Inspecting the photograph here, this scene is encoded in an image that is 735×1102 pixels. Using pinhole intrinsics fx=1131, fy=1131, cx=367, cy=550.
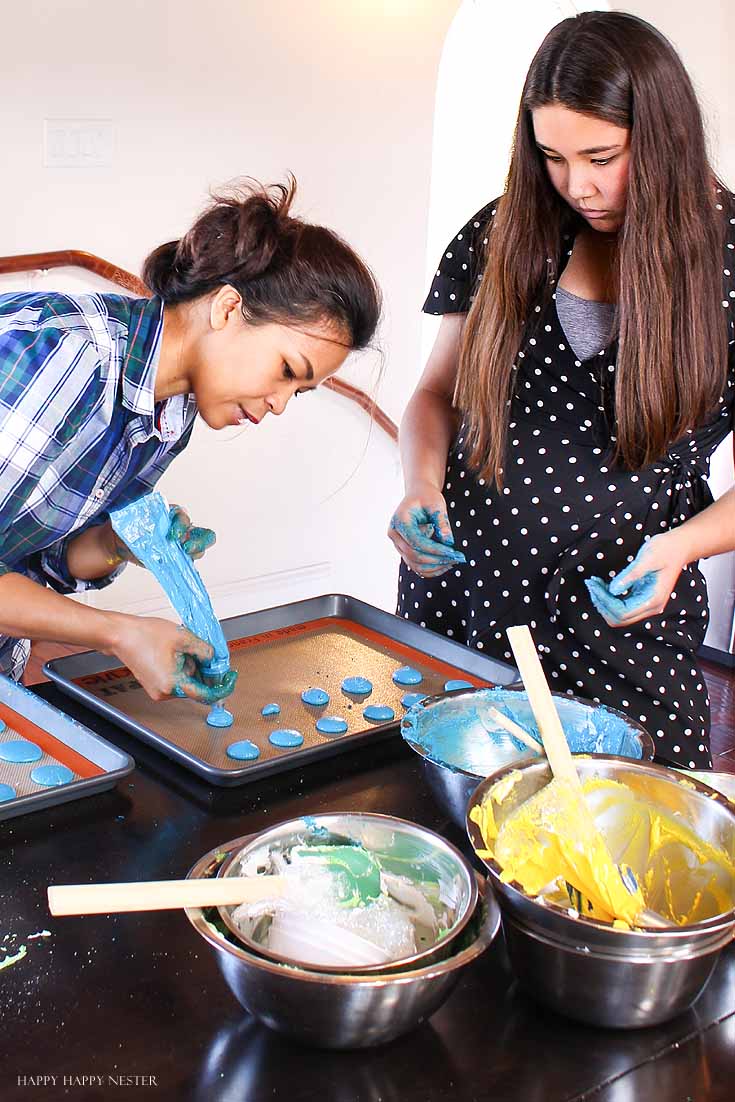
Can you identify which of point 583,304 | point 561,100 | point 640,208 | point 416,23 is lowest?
point 583,304

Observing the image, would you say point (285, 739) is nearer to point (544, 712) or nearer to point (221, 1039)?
point (544, 712)

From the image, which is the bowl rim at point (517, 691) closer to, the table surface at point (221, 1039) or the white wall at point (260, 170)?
the table surface at point (221, 1039)

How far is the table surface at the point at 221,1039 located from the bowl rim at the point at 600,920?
10cm

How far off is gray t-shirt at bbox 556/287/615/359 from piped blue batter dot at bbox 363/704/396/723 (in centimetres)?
67

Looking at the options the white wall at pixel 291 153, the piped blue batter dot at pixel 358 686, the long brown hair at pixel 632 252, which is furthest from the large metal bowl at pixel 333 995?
the white wall at pixel 291 153

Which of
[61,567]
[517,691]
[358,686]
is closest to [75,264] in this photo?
[61,567]

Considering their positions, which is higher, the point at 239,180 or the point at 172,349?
the point at 239,180

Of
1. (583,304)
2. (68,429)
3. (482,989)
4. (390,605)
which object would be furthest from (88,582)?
(390,605)

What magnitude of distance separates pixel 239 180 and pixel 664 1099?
132 inches

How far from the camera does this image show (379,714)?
1.48m

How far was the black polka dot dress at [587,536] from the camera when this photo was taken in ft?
5.82

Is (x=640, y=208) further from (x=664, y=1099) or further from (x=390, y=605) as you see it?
(x=390, y=605)

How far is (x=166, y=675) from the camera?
136 cm

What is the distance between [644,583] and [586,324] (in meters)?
0.44
